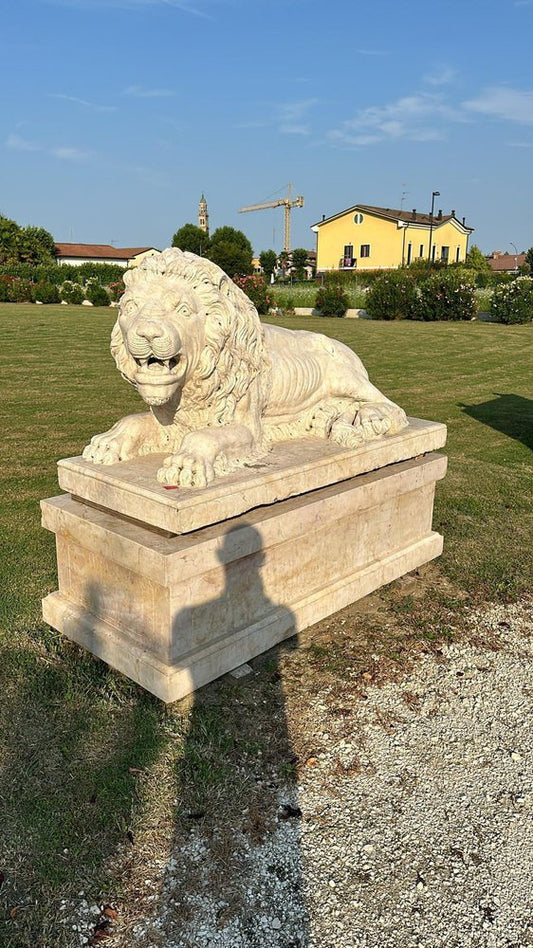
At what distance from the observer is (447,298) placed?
2591 cm

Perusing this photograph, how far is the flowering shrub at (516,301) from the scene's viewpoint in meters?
25.0

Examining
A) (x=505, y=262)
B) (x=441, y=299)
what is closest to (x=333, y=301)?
(x=441, y=299)

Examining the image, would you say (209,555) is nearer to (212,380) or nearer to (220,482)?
(220,482)

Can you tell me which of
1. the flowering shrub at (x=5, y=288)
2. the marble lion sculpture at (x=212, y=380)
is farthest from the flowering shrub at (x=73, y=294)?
the marble lion sculpture at (x=212, y=380)

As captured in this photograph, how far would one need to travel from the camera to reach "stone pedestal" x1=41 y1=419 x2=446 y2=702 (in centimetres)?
300

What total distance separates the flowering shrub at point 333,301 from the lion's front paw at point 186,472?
1060 inches

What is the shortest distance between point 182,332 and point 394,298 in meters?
25.1

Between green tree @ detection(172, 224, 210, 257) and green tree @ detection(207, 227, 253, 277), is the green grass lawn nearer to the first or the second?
green tree @ detection(207, 227, 253, 277)

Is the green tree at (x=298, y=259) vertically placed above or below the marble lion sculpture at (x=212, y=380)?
above

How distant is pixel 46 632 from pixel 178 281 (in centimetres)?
200

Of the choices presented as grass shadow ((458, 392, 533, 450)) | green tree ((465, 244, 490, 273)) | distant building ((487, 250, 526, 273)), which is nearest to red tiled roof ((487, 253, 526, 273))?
distant building ((487, 250, 526, 273))

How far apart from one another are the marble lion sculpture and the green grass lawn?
107 centimetres

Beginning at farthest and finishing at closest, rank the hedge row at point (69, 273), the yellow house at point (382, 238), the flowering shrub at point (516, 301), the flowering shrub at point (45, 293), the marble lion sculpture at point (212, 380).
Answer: the yellow house at point (382, 238), the hedge row at point (69, 273), the flowering shrub at point (45, 293), the flowering shrub at point (516, 301), the marble lion sculpture at point (212, 380)

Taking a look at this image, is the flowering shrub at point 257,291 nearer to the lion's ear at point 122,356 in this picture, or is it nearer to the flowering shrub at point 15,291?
the flowering shrub at point 15,291
